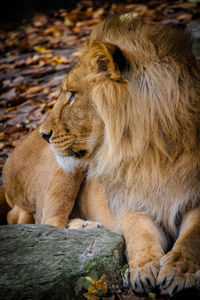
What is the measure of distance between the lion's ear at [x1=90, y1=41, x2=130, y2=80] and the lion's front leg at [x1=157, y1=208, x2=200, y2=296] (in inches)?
31.7

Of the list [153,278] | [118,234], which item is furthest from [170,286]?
[118,234]

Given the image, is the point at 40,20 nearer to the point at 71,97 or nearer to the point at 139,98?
the point at 71,97

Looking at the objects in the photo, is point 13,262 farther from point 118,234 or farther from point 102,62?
point 102,62

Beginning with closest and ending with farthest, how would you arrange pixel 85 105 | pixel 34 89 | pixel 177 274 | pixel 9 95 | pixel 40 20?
pixel 177 274 < pixel 85 105 < pixel 34 89 < pixel 9 95 < pixel 40 20

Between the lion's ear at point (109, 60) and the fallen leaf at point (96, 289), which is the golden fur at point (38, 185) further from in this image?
the fallen leaf at point (96, 289)

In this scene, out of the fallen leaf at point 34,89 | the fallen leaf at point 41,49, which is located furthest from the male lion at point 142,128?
the fallen leaf at point 41,49

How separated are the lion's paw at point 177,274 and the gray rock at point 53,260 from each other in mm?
262

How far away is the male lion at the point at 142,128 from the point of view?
7.00 feet

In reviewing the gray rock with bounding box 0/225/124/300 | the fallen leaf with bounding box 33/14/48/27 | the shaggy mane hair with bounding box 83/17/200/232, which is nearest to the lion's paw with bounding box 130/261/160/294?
the gray rock with bounding box 0/225/124/300

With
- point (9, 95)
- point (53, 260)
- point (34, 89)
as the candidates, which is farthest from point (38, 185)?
point (9, 95)

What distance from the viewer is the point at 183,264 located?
72.6 inches

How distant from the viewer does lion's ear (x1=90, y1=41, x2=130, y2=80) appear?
6.75 feet

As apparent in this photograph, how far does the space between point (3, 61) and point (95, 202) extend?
462 cm

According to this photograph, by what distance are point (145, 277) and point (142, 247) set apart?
0.88 feet
